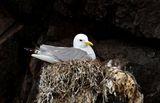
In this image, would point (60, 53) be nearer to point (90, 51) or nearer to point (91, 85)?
point (90, 51)

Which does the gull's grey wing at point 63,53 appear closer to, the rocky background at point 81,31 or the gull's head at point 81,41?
the gull's head at point 81,41

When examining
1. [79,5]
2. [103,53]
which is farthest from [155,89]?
[79,5]

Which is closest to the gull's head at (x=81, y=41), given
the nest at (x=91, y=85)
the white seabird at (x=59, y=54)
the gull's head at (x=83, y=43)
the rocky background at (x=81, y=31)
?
the gull's head at (x=83, y=43)

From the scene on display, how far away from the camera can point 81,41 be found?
793cm

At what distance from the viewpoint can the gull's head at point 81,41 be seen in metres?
7.88

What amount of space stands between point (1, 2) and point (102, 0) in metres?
1.49

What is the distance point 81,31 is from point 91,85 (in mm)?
1375

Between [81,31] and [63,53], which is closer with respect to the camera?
[63,53]

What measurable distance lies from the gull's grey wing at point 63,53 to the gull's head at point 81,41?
Answer: 0.31 metres

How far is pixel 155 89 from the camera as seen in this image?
768 centimetres

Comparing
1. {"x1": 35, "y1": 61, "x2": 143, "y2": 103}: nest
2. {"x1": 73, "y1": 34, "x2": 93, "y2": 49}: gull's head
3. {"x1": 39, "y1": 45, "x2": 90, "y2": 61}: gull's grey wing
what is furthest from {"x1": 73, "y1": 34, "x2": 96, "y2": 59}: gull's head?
{"x1": 35, "y1": 61, "x2": 143, "y2": 103}: nest

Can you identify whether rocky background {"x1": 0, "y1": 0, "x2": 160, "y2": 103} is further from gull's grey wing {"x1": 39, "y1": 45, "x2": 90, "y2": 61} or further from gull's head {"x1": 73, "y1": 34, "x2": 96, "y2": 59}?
gull's grey wing {"x1": 39, "y1": 45, "x2": 90, "y2": 61}

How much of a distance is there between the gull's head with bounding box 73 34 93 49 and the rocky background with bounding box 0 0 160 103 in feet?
0.91

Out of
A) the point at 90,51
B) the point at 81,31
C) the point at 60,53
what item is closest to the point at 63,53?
the point at 60,53
